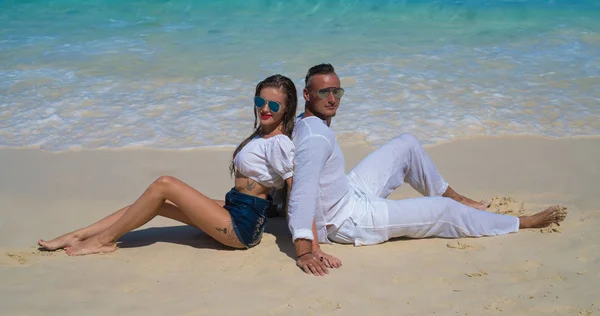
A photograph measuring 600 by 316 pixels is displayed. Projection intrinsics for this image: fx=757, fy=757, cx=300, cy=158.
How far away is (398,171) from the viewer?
5.20 metres

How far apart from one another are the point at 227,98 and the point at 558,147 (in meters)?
3.68

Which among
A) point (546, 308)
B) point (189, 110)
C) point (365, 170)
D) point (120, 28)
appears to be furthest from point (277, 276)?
point (120, 28)

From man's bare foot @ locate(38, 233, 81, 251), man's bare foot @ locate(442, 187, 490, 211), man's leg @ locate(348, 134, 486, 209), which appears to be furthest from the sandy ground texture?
man's leg @ locate(348, 134, 486, 209)

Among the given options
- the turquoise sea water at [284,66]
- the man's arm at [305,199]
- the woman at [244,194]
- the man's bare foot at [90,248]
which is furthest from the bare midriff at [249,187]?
the turquoise sea water at [284,66]

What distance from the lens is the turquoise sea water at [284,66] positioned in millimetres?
7633

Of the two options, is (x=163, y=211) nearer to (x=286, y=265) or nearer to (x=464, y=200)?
(x=286, y=265)

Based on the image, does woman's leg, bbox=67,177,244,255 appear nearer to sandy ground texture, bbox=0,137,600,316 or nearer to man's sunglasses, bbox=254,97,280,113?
sandy ground texture, bbox=0,137,600,316

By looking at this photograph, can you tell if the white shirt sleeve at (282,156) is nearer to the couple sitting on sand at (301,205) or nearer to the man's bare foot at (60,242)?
the couple sitting on sand at (301,205)

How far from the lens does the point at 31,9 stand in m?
13.8

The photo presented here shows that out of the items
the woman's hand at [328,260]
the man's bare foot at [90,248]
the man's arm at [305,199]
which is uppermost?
the man's arm at [305,199]

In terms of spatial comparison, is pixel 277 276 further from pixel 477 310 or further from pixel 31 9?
pixel 31 9

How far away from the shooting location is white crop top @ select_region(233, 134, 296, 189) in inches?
178

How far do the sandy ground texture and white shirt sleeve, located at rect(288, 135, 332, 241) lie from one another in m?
0.27

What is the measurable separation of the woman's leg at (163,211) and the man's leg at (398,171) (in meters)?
0.95
